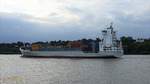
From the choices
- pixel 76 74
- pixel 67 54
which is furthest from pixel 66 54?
pixel 76 74

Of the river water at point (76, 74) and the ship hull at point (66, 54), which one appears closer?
the river water at point (76, 74)

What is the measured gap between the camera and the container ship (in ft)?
398

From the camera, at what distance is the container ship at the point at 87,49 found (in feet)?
398

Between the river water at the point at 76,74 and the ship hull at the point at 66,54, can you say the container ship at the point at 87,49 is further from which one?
the river water at the point at 76,74

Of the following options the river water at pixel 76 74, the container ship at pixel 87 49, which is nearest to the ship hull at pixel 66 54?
the container ship at pixel 87 49

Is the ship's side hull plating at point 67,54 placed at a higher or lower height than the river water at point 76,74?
higher

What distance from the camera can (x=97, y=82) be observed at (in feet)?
Answer: 140

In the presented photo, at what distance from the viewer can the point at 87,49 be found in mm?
130375

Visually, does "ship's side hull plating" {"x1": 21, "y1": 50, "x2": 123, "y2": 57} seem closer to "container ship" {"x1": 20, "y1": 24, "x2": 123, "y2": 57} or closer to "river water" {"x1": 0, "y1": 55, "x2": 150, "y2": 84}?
"container ship" {"x1": 20, "y1": 24, "x2": 123, "y2": 57}

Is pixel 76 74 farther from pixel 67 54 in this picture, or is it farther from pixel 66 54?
pixel 66 54

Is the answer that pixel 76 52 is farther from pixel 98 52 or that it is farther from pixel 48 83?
pixel 48 83

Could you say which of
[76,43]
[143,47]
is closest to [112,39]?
[76,43]

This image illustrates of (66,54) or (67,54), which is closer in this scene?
(67,54)

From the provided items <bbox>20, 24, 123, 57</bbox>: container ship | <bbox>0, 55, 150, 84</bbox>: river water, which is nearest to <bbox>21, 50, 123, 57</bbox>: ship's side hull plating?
<bbox>20, 24, 123, 57</bbox>: container ship
